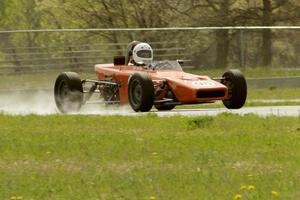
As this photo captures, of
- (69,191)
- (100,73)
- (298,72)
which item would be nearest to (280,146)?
(69,191)

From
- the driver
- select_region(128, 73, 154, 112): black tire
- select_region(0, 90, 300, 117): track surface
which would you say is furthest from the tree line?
select_region(128, 73, 154, 112): black tire

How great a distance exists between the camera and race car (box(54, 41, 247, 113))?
19.3m

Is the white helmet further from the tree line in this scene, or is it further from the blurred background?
the tree line

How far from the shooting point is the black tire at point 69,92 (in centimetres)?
2158

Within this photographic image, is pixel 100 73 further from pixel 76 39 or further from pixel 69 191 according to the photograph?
pixel 69 191

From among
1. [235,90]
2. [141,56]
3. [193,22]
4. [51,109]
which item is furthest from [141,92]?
[193,22]

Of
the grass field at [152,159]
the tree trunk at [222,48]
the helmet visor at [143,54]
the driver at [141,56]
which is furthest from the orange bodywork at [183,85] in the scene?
the tree trunk at [222,48]

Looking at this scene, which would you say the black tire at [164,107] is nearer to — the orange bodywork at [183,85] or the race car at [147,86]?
the race car at [147,86]

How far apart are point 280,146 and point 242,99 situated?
873 cm

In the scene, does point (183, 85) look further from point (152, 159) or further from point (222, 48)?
point (222, 48)

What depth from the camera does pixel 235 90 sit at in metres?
20.2

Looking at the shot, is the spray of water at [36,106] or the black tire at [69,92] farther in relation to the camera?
the spray of water at [36,106]

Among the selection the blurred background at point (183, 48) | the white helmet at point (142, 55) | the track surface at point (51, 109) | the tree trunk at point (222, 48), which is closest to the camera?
the track surface at point (51, 109)

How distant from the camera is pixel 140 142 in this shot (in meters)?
12.1
